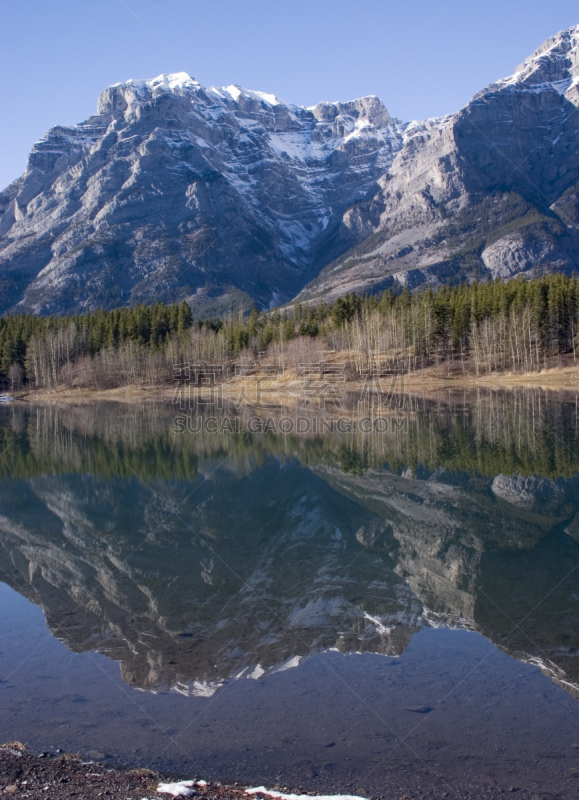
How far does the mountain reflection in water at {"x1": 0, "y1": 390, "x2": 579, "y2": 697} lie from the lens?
11945mm

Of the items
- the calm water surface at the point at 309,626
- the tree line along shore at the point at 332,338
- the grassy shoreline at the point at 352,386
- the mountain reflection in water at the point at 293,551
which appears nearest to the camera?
the calm water surface at the point at 309,626

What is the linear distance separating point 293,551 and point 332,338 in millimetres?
97859

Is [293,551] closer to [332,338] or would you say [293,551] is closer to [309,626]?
[309,626]

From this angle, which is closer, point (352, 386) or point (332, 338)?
point (352, 386)

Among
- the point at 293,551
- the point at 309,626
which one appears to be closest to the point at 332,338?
the point at 293,551

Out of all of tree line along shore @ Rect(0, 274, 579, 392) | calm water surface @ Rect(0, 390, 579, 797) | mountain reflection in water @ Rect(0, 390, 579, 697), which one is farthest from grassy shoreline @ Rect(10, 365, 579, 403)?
calm water surface @ Rect(0, 390, 579, 797)

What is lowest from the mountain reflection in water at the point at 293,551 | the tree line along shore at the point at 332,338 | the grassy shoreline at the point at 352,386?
the grassy shoreline at the point at 352,386

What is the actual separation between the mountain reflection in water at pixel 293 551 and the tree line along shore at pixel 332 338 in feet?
198

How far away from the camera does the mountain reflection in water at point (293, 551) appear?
11.9m

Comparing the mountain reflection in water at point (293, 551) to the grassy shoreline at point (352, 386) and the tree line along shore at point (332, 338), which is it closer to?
the grassy shoreline at point (352, 386)

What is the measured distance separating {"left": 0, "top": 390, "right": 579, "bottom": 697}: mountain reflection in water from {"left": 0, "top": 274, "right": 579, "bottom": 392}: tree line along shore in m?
60.5

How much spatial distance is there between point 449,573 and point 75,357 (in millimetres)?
122696

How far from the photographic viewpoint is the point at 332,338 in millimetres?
114125

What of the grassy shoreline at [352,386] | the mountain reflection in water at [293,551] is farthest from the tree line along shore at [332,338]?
the mountain reflection in water at [293,551]
